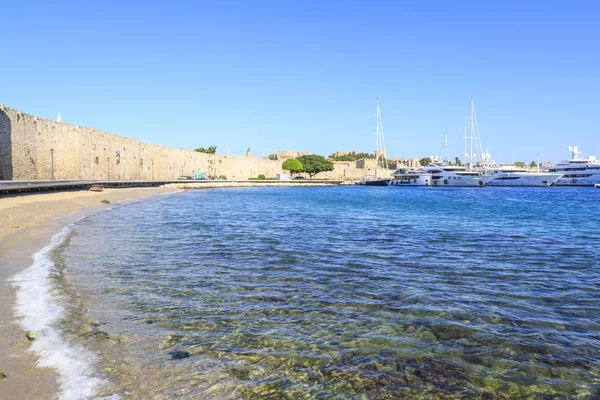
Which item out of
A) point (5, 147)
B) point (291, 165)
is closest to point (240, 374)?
point (5, 147)

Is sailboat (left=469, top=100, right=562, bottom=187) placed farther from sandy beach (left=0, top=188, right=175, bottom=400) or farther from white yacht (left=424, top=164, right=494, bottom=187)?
sandy beach (left=0, top=188, right=175, bottom=400)

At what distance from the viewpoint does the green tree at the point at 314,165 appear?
117 m

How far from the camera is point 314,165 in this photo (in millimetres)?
116938

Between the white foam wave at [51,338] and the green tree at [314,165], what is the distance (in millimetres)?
110290

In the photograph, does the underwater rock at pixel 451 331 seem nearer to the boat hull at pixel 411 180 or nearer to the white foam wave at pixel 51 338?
the white foam wave at pixel 51 338

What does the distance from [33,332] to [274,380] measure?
2487 millimetres

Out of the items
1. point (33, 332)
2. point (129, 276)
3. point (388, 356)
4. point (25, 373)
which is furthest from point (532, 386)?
point (129, 276)

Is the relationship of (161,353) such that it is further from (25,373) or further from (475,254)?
(475,254)

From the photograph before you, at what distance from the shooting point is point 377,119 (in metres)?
81.9

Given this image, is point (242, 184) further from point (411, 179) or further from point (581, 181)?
point (581, 181)

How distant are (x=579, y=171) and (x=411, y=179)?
2980cm

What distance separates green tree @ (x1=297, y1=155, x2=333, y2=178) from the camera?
11694cm

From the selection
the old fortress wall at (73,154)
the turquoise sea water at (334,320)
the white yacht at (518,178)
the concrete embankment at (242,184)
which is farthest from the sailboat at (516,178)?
the turquoise sea water at (334,320)

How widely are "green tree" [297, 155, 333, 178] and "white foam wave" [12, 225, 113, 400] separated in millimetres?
110290
